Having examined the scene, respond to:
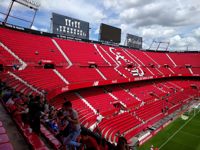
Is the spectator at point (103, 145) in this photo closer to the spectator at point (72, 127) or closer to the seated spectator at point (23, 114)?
the spectator at point (72, 127)

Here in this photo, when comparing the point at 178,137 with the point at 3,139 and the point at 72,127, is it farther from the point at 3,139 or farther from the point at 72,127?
the point at 3,139

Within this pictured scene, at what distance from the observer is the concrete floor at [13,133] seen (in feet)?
19.7

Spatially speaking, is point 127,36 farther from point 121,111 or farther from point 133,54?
point 121,111

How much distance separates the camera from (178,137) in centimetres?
1922

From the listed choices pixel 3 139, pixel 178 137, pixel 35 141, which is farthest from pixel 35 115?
pixel 178 137

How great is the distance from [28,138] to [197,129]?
20.2m

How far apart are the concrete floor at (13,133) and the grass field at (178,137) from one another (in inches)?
478

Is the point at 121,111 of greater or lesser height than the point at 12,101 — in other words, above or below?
below

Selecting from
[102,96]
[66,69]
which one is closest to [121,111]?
[102,96]

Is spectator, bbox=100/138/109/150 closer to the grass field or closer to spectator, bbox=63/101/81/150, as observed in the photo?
spectator, bbox=63/101/81/150

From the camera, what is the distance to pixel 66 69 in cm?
2331

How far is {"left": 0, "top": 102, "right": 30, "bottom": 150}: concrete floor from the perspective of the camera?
6016mm

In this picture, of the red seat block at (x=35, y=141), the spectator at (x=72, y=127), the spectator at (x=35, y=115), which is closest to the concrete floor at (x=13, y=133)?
the red seat block at (x=35, y=141)

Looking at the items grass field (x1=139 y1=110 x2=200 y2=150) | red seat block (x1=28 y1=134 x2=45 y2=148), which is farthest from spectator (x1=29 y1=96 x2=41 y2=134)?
grass field (x1=139 y1=110 x2=200 y2=150)
